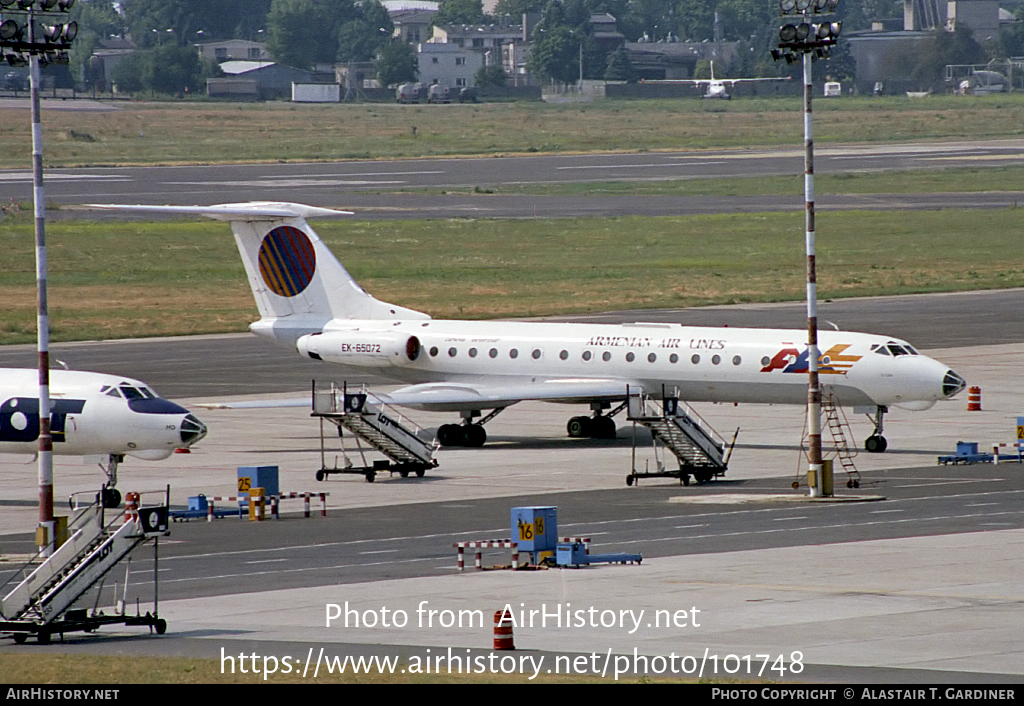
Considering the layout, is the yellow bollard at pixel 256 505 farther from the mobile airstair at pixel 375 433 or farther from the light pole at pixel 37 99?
the light pole at pixel 37 99

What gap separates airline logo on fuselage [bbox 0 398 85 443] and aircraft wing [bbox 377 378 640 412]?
11560mm

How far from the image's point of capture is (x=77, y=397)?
136ft

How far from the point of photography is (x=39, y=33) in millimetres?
31672

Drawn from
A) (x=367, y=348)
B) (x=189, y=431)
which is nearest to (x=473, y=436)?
(x=367, y=348)

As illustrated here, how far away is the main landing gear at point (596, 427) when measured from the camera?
53219mm

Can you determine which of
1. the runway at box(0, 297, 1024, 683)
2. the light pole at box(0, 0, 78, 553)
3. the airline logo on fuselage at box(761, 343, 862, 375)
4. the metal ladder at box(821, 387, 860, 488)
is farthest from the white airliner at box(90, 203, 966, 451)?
the light pole at box(0, 0, 78, 553)

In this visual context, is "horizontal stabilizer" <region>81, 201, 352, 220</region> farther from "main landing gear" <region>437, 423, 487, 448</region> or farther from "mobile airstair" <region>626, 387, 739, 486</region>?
"mobile airstair" <region>626, 387, 739, 486</region>

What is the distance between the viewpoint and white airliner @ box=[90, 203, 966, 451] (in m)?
49.3

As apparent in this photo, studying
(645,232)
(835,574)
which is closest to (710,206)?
(645,232)

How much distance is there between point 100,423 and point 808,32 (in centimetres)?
1752

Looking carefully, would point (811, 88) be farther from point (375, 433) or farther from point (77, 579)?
point (77, 579)

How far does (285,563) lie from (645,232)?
87620 millimetres

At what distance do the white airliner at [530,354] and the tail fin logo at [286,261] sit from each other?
31mm

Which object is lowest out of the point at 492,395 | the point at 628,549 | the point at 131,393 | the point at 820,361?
the point at 628,549
